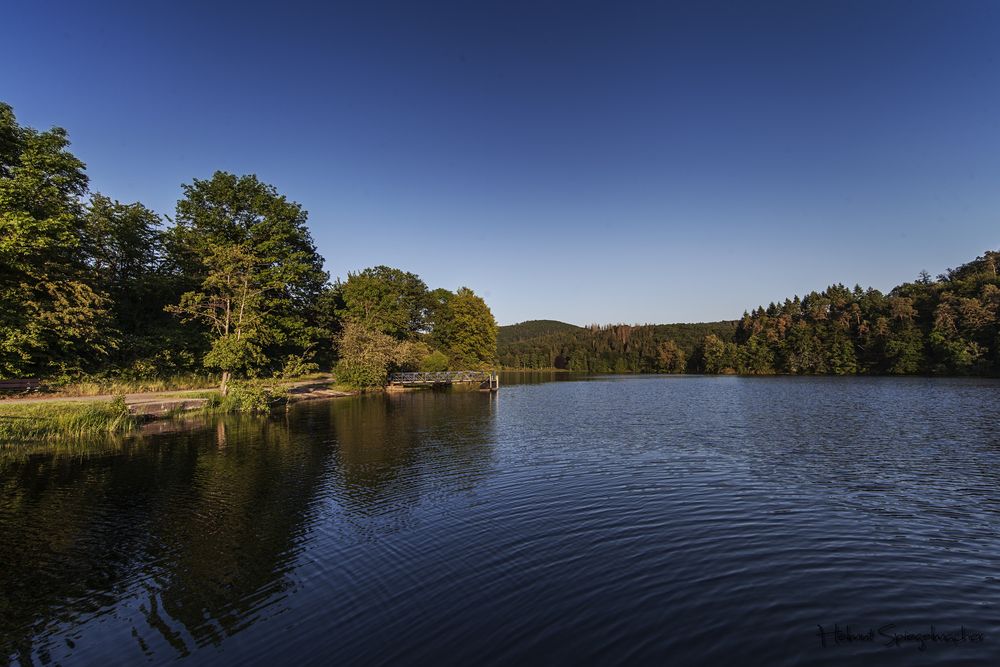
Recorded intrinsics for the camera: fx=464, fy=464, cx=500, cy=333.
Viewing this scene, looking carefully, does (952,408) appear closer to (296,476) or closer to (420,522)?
(420,522)

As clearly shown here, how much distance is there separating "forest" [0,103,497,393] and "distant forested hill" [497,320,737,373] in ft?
307

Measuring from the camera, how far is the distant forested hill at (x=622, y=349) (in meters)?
139

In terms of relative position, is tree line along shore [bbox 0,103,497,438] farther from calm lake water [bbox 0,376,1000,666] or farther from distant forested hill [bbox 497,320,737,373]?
distant forested hill [bbox 497,320,737,373]

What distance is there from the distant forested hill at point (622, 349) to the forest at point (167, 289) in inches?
3680

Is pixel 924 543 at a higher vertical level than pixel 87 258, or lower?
lower

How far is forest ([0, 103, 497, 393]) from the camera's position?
1049 inches

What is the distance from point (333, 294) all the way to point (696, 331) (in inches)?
5309

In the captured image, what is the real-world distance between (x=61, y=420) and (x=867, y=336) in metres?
118

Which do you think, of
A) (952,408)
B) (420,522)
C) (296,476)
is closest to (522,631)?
(420,522)

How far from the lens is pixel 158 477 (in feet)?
51.3

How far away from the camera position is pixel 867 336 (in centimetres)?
9256

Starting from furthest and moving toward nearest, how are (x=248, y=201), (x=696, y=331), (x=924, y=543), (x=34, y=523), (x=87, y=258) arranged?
1. (x=696, y=331)
2. (x=248, y=201)
3. (x=87, y=258)
4. (x=34, y=523)
5. (x=924, y=543)

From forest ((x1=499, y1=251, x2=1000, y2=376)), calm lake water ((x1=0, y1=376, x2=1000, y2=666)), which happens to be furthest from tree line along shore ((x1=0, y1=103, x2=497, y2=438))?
forest ((x1=499, y1=251, x2=1000, y2=376))
